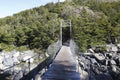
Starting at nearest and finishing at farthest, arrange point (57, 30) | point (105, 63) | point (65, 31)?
point (105, 63) → point (57, 30) → point (65, 31)

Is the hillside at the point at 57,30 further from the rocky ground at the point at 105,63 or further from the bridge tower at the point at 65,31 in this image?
the rocky ground at the point at 105,63

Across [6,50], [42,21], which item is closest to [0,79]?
[6,50]

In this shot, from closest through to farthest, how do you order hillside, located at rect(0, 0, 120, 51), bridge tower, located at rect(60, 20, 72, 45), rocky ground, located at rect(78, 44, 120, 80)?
1. rocky ground, located at rect(78, 44, 120, 80)
2. hillside, located at rect(0, 0, 120, 51)
3. bridge tower, located at rect(60, 20, 72, 45)

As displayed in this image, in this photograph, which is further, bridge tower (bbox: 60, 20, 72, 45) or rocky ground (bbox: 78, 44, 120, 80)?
bridge tower (bbox: 60, 20, 72, 45)

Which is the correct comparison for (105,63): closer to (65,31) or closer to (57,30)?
(57,30)

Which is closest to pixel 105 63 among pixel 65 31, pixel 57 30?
pixel 57 30

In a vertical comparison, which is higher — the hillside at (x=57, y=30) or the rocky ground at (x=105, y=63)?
the hillside at (x=57, y=30)

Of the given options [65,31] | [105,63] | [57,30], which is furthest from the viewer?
[65,31]

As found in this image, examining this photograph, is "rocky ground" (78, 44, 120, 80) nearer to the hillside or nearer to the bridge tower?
the hillside

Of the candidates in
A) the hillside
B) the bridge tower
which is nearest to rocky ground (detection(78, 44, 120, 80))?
the hillside

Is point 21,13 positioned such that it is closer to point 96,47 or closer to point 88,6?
point 88,6

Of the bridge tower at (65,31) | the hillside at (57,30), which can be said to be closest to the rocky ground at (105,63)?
the hillside at (57,30)
